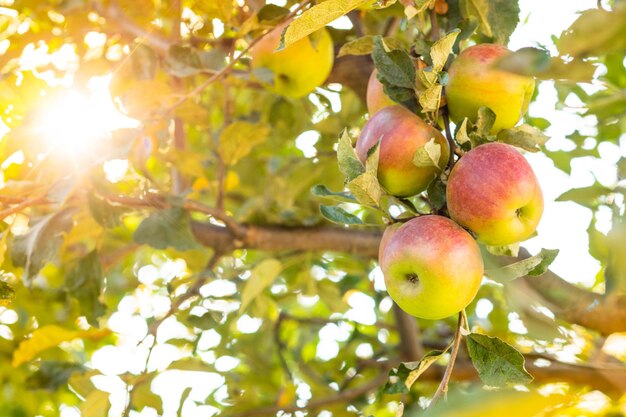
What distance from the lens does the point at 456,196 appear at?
2.96 feet

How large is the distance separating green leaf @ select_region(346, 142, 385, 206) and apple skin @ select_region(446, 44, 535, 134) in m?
0.20

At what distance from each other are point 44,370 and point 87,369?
9cm

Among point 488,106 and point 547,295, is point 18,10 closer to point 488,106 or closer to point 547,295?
point 488,106

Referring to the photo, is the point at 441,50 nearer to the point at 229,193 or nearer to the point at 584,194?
the point at 584,194

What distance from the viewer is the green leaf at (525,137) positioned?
972 mm

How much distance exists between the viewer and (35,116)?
4.64 ft

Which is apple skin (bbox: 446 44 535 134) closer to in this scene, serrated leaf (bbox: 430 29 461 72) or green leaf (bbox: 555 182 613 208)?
serrated leaf (bbox: 430 29 461 72)

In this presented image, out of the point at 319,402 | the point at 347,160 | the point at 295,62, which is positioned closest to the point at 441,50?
the point at 347,160

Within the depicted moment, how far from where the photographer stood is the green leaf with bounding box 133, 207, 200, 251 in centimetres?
138

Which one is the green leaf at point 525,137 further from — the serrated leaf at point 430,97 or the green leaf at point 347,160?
the green leaf at point 347,160

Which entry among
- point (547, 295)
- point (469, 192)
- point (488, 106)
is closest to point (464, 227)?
point (469, 192)

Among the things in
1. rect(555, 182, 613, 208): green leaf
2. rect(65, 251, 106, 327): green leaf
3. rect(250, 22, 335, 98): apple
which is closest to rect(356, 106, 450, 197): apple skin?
rect(555, 182, 613, 208): green leaf

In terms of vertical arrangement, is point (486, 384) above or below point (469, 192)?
below

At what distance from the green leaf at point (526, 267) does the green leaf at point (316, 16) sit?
1.27 feet
